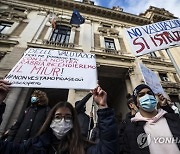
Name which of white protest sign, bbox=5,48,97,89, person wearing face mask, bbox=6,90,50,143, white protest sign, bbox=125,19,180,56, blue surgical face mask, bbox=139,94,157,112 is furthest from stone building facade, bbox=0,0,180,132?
blue surgical face mask, bbox=139,94,157,112

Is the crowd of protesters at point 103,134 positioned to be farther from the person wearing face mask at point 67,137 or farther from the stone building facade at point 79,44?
the stone building facade at point 79,44

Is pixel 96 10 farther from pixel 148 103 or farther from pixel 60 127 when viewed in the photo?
pixel 60 127

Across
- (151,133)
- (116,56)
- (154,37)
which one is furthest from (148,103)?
(116,56)

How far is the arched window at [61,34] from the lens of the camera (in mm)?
11619

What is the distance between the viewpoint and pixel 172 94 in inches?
389

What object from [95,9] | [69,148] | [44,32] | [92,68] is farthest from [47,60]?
[95,9]

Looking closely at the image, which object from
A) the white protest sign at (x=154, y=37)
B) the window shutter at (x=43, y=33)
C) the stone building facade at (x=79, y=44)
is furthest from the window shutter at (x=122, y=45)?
the white protest sign at (x=154, y=37)

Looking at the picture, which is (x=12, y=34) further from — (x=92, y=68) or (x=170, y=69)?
(x=170, y=69)

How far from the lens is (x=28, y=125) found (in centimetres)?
301

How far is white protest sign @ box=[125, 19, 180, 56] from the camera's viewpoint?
4027 mm

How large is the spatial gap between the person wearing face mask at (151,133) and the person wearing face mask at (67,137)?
576mm

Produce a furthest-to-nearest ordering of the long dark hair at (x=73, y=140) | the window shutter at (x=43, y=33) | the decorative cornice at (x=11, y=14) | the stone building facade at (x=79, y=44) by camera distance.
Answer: the decorative cornice at (x=11, y=14) → the window shutter at (x=43, y=33) → the stone building facade at (x=79, y=44) → the long dark hair at (x=73, y=140)

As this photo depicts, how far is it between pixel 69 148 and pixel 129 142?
0.90 m

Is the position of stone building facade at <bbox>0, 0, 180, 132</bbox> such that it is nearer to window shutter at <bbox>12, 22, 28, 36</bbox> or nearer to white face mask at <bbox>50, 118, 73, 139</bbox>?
window shutter at <bbox>12, 22, 28, 36</bbox>
